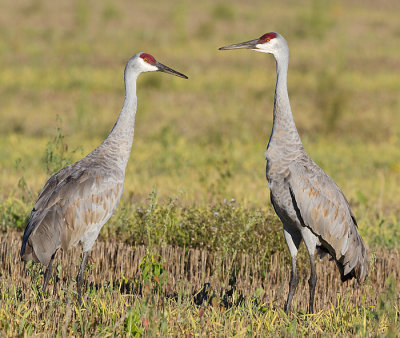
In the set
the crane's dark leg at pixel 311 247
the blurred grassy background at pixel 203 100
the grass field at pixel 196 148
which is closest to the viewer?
the grass field at pixel 196 148

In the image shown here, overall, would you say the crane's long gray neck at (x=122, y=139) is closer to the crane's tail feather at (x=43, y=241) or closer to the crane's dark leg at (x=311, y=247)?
the crane's tail feather at (x=43, y=241)

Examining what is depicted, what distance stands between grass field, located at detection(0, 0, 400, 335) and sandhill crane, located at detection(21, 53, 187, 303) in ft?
1.09

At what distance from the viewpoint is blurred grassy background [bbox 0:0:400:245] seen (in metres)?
9.34

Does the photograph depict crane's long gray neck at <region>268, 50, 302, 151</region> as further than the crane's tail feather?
Yes

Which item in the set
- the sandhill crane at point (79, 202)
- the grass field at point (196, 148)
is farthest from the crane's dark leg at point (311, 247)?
the sandhill crane at point (79, 202)

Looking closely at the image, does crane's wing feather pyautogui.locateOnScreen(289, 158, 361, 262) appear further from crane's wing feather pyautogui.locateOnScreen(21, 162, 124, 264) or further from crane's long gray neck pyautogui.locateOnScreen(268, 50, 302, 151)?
crane's wing feather pyautogui.locateOnScreen(21, 162, 124, 264)

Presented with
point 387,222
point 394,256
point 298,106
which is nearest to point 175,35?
point 298,106

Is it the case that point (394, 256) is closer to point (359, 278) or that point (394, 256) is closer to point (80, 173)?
point (359, 278)

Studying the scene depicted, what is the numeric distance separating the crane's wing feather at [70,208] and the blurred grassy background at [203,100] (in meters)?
0.88

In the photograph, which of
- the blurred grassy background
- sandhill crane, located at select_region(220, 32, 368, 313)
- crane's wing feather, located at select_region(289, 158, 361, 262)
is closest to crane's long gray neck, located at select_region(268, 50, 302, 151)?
sandhill crane, located at select_region(220, 32, 368, 313)

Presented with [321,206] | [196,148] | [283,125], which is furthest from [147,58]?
[196,148]

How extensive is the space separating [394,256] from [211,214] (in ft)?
5.76

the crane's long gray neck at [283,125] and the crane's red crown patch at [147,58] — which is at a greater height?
the crane's red crown patch at [147,58]

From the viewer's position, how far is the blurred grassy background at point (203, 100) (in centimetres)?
934
